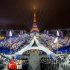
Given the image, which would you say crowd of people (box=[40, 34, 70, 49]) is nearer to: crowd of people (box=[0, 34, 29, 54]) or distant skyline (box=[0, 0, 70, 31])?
distant skyline (box=[0, 0, 70, 31])

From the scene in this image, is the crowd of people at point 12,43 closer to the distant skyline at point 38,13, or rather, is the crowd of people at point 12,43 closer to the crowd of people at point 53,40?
the distant skyline at point 38,13

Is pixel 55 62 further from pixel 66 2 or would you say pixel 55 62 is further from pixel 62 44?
pixel 66 2

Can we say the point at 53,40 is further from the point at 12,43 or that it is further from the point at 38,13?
the point at 12,43

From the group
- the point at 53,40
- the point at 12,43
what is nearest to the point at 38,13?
the point at 53,40

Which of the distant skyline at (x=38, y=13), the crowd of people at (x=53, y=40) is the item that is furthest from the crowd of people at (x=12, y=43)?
the crowd of people at (x=53, y=40)

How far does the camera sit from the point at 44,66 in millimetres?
3227

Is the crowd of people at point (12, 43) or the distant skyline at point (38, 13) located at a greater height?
the distant skyline at point (38, 13)

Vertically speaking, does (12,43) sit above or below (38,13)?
below

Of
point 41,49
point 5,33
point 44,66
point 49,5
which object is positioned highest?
point 49,5

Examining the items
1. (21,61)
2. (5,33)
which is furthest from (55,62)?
(5,33)

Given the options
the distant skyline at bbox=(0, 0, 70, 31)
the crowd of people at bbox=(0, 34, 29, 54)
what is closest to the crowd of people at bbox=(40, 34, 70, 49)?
the distant skyline at bbox=(0, 0, 70, 31)

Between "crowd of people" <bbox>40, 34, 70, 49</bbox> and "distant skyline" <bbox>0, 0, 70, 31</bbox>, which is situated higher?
"distant skyline" <bbox>0, 0, 70, 31</bbox>

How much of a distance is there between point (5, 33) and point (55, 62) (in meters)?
0.94

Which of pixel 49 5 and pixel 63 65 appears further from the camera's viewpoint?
pixel 49 5
